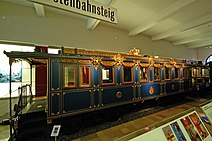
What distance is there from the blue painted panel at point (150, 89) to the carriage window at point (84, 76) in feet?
8.50

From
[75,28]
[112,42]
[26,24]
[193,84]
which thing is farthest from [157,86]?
[26,24]

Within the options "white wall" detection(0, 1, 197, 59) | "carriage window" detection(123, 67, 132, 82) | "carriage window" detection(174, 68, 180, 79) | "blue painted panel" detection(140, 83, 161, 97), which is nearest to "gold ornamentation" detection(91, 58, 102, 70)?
"carriage window" detection(123, 67, 132, 82)

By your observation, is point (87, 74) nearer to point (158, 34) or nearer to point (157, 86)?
point (157, 86)

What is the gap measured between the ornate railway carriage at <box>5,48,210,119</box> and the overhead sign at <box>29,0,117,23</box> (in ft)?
6.22

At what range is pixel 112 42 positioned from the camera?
244 inches

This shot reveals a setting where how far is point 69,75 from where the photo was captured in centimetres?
341

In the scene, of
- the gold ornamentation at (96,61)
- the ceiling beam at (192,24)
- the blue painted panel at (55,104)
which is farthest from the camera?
the ceiling beam at (192,24)

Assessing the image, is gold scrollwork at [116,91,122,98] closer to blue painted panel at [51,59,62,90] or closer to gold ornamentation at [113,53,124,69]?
gold ornamentation at [113,53,124,69]

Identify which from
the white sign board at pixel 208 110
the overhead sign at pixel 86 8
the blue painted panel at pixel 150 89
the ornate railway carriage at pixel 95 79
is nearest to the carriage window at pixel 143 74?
the ornate railway carriage at pixel 95 79

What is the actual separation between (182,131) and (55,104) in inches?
115

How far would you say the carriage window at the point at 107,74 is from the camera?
13.6 feet

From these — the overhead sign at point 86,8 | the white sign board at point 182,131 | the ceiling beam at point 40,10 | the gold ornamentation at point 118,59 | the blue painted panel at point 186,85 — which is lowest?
the blue painted panel at point 186,85

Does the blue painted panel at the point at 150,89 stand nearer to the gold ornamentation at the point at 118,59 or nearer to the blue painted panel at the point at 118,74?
the blue painted panel at the point at 118,74

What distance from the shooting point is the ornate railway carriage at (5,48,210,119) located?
3.10 m
